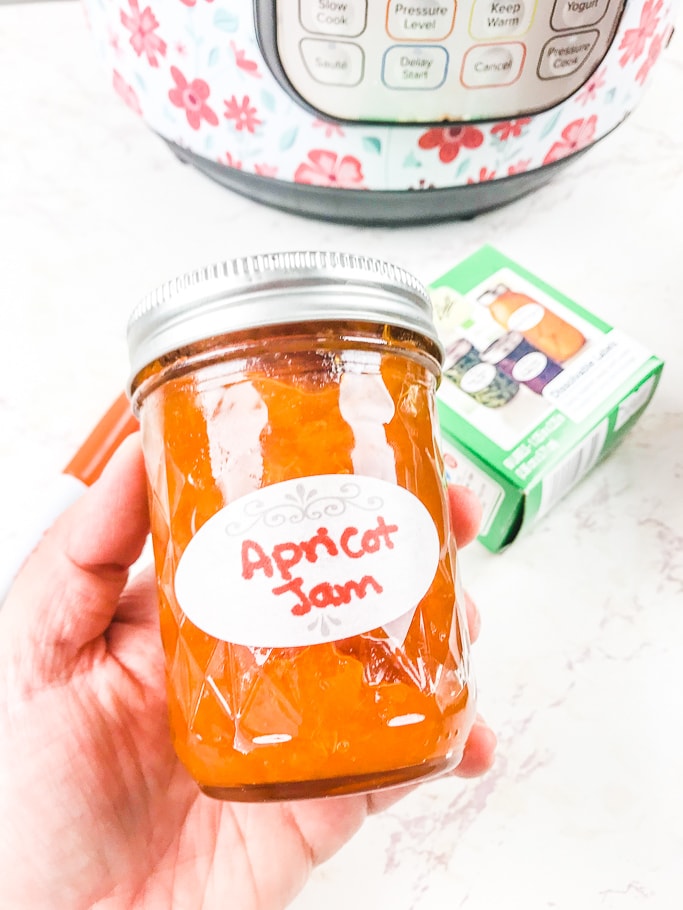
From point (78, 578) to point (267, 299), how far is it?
0.24m

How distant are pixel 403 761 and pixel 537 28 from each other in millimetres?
438

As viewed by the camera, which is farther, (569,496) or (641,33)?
(569,496)

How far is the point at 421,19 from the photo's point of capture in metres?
0.48

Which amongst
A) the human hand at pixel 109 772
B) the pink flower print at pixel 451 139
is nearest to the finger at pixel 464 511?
the human hand at pixel 109 772

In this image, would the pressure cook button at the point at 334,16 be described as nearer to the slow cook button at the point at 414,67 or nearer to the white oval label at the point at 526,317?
the slow cook button at the point at 414,67

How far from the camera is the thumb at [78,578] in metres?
0.50

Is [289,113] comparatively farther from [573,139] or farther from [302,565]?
[302,565]

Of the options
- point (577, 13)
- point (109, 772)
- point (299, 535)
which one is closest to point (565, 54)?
point (577, 13)

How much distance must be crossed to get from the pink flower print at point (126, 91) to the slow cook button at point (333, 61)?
18cm

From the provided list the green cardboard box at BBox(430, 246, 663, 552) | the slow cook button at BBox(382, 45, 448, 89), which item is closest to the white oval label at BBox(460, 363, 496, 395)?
the green cardboard box at BBox(430, 246, 663, 552)

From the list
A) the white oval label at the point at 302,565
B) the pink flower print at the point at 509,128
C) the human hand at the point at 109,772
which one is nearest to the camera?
the white oval label at the point at 302,565

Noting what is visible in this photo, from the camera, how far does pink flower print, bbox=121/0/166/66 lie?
526 millimetres

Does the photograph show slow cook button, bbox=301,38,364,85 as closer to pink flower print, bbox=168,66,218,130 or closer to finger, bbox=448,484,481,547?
pink flower print, bbox=168,66,218,130

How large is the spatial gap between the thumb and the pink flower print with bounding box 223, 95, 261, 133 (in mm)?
247
